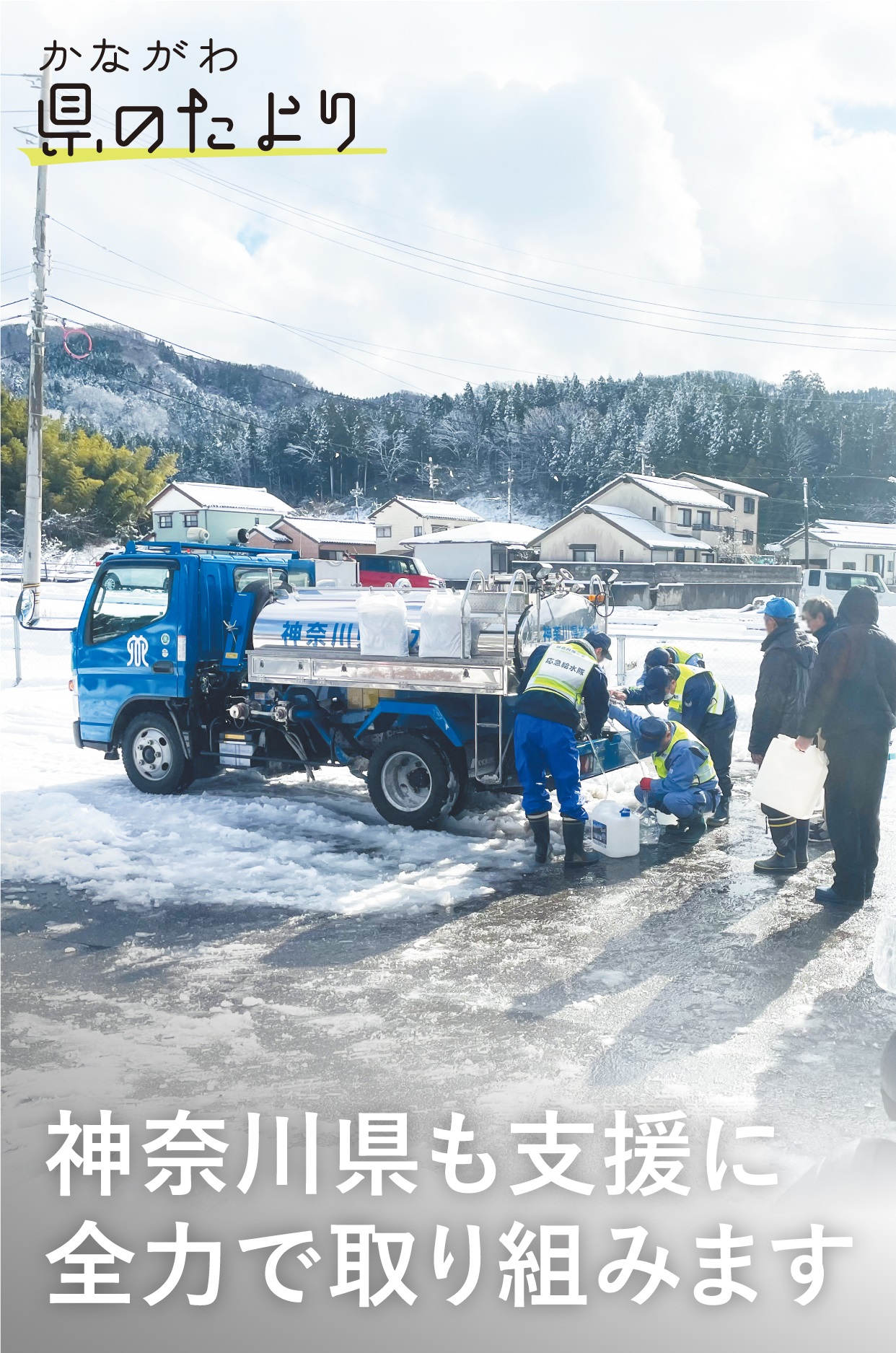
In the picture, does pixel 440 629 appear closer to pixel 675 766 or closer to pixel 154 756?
pixel 675 766

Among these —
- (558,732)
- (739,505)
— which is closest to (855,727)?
(558,732)

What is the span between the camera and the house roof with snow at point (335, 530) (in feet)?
217

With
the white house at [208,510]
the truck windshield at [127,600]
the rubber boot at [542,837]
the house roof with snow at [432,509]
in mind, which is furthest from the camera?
the house roof with snow at [432,509]

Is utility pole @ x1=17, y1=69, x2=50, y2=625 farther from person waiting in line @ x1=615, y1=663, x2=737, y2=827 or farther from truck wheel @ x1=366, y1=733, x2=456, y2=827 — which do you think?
person waiting in line @ x1=615, y1=663, x2=737, y2=827

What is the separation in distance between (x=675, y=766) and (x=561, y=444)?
99.8 meters

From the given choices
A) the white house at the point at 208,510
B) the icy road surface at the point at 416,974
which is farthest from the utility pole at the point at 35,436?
the white house at the point at 208,510

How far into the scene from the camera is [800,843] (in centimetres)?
736

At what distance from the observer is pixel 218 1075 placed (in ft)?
13.8

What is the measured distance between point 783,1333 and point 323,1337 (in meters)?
1.23

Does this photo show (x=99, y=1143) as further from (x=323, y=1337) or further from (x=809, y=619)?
(x=809, y=619)

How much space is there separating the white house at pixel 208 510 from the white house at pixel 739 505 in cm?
2856

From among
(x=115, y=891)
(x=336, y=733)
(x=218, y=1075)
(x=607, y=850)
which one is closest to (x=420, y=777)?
(x=336, y=733)

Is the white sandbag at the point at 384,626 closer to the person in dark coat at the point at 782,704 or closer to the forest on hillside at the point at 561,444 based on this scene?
the person in dark coat at the point at 782,704

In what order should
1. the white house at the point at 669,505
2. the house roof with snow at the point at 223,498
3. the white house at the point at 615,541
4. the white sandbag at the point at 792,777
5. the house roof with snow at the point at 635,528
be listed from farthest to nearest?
1. the house roof with snow at the point at 223,498
2. the white house at the point at 669,505
3. the white house at the point at 615,541
4. the house roof with snow at the point at 635,528
5. the white sandbag at the point at 792,777
